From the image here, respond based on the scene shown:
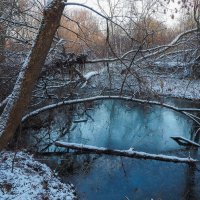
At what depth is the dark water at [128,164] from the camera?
717 cm

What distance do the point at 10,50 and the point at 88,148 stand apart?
3.39 metres

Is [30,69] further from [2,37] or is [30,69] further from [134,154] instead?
[2,37]

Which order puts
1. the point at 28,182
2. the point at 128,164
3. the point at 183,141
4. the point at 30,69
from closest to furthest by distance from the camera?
1. the point at 30,69
2. the point at 28,182
3. the point at 128,164
4. the point at 183,141

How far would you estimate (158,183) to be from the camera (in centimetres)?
755

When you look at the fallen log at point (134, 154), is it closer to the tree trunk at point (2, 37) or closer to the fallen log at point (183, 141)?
the fallen log at point (183, 141)

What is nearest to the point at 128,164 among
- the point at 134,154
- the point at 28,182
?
the point at 134,154

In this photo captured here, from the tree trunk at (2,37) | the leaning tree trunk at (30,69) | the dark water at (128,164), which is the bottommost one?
the dark water at (128,164)

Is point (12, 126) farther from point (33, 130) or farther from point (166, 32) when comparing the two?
point (166, 32)

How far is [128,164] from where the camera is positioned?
8.44 metres

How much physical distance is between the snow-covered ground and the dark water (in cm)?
41

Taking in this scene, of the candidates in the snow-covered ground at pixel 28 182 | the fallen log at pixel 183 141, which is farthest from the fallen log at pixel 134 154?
the fallen log at pixel 183 141

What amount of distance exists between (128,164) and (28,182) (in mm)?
2786

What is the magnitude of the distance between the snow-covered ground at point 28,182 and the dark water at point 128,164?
0.41 metres

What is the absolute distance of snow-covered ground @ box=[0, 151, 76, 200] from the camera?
6039 millimetres
